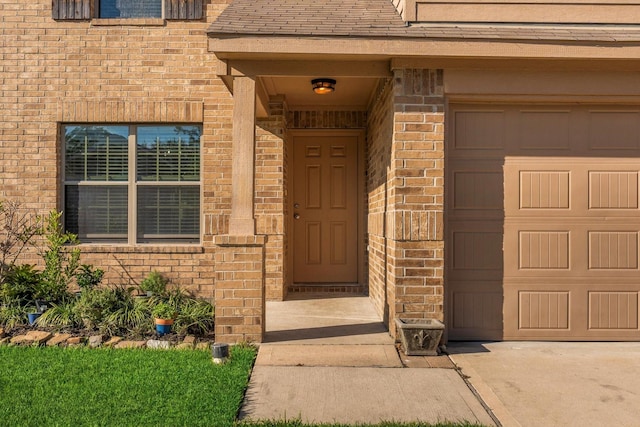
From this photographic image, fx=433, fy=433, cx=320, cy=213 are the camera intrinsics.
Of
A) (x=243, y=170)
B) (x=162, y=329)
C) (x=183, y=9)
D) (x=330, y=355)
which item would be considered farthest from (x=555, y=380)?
(x=183, y=9)

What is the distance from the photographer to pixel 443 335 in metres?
4.32

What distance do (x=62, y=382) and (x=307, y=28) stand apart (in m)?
3.68

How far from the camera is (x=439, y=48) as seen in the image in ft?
13.6

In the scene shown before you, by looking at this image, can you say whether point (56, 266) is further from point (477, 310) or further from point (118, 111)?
point (477, 310)

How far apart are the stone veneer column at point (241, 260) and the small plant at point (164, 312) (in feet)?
2.39

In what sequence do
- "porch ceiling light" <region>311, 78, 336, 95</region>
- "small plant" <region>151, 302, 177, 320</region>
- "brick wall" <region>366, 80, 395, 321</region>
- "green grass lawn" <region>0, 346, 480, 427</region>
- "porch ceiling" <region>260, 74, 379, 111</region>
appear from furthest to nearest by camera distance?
"porch ceiling" <region>260, 74, 379, 111</region> → "porch ceiling light" <region>311, 78, 336, 95</region> → "brick wall" <region>366, 80, 395, 321</region> → "small plant" <region>151, 302, 177, 320</region> → "green grass lawn" <region>0, 346, 480, 427</region>

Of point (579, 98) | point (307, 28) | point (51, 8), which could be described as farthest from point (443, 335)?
point (51, 8)

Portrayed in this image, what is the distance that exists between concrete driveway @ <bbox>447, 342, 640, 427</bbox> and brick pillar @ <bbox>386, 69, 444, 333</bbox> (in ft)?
2.14

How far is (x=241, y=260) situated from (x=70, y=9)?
443 cm

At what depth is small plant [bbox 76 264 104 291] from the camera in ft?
18.0

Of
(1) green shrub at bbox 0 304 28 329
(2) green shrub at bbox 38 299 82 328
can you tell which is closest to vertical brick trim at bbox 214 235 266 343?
(2) green shrub at bbox 38 299 82 328

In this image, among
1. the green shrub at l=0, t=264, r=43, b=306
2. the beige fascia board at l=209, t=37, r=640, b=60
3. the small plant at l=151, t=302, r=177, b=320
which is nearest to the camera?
the beige fascia board at l=209, t=37, r=640, b=60

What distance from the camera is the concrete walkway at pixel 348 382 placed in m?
2.86

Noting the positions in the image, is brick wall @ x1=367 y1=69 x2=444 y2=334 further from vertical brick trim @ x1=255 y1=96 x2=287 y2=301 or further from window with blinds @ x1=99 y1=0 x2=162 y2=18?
window with blinds @ x1=99 y1=0 x2=162 y2=18
